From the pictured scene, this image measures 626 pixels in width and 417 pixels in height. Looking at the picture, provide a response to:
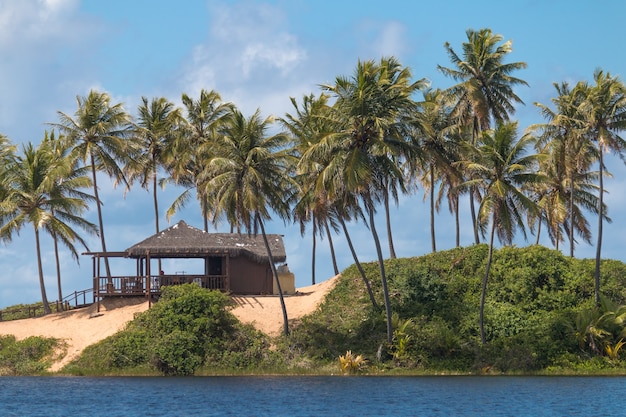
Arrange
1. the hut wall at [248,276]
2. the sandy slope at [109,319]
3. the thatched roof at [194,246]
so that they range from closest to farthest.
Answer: the sandy slope at [109,319] < the thatched roof at [194,246] < the hut wall at [248,276]

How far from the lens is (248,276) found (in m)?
60.6

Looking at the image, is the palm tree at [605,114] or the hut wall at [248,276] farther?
the hut wall at [248,276]

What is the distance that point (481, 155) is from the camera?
49.1 metres

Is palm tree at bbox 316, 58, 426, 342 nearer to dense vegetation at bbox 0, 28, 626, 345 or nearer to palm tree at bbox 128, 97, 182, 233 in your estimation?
dense vegetation at bbox 0, 28, 626, 345

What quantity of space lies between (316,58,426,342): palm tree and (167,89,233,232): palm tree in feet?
65.1

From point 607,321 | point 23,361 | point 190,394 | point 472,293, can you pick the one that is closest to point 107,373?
point 23,361

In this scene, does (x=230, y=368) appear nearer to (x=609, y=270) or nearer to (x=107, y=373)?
(x=107, y=373)

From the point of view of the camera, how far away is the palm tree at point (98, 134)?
6391 centimetres

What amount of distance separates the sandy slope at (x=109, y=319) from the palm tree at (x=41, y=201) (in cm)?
392

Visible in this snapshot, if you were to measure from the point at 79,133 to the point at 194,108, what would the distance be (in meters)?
9.22

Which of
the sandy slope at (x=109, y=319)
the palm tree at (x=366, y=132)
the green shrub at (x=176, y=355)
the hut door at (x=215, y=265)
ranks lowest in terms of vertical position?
the green shrub at (x=176, y=355)

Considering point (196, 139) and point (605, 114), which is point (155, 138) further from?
point (605, 114)

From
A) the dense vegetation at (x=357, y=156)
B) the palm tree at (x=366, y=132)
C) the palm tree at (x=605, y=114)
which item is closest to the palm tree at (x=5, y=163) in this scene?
the dense vegetation at (x=357, y=156)

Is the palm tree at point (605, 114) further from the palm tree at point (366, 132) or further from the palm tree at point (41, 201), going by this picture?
the palm tree at point (41, 201)
